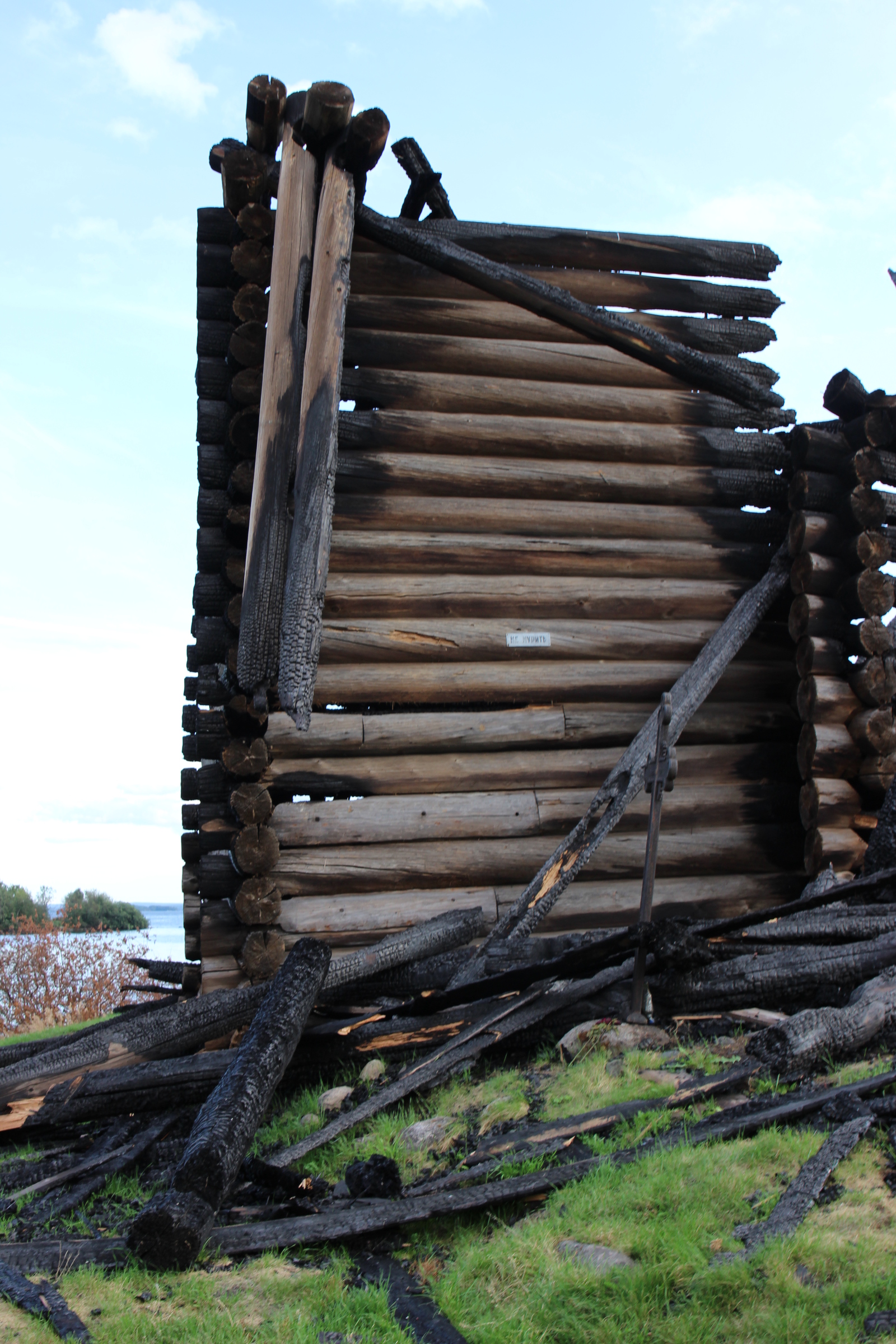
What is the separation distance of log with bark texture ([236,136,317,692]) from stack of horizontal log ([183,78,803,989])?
600mm

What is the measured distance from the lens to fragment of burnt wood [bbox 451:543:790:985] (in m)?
6.13

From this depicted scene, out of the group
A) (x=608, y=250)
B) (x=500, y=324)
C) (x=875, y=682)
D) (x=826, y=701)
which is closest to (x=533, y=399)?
(x=500, y=324)

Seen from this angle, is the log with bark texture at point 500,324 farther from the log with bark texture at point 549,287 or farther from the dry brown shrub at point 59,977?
the dry brown shrub at point 59,977

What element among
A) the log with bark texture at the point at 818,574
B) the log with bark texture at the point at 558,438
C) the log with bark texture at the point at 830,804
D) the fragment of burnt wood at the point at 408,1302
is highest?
the log with bark texture at the point at 558,438

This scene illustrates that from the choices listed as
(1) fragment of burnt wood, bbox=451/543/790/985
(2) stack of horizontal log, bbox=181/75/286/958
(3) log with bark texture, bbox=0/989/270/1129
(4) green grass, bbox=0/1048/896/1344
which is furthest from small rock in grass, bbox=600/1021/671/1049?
(2) stack of horizontal log, bbox=181/75/286/958

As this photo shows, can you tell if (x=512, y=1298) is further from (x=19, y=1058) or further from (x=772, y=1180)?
(x=19, y=1058)

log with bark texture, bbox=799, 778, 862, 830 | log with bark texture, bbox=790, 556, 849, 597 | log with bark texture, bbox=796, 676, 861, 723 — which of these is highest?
log with bark texture, bbox=790, 556, 849, 597

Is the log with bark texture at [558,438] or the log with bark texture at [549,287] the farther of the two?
the log with bark texture at [549,287]

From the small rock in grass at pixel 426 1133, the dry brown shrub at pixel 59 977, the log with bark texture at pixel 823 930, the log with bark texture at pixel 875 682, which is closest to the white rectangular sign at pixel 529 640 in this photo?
the log with bark texture at pixel 875 682

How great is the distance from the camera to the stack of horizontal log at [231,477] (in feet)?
20.8

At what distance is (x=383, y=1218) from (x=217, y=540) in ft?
16.9

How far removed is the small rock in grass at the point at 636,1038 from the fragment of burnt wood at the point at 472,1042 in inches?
14.2

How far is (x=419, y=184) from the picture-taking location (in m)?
7.91

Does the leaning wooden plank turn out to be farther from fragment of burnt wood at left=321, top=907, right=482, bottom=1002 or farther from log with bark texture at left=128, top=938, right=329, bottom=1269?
fragment of burnt wood at left=321, top=907, right=482, bottom=1002
